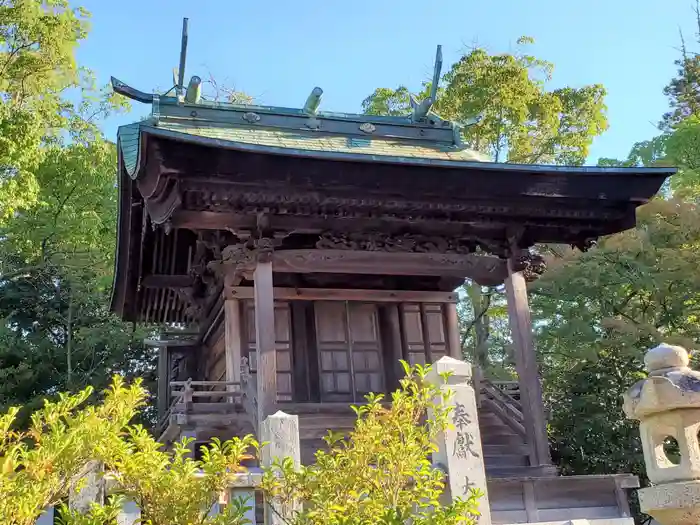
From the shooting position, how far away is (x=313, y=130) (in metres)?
10.2

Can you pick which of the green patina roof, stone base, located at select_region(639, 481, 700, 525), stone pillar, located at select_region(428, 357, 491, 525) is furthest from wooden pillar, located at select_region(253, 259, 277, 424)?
stone base, located at select_region(639, 481, 700, 525)

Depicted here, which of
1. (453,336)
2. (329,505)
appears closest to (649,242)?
(453,336)

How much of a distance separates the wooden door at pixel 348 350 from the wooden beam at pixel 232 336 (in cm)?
113

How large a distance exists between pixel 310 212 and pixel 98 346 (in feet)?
37.9

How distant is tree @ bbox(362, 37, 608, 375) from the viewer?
2091 cm

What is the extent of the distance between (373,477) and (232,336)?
6.62 m

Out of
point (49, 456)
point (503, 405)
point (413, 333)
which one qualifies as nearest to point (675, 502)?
point (49, 456)

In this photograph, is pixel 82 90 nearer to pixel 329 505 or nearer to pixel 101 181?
pixel 101 181

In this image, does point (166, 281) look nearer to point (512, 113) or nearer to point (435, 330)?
point (435, 330)

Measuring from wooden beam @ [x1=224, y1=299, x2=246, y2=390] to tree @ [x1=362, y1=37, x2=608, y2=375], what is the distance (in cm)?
1225

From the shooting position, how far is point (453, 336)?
1040cm

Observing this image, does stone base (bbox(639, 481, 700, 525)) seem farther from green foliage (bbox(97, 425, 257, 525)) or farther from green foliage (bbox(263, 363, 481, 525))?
green foliage (bbox(97, 425, 257, 525))

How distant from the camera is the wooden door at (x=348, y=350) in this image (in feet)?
31.9

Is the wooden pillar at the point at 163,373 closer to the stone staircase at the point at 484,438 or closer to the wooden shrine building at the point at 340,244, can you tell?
the wooden shrine building at the point at 340,244
